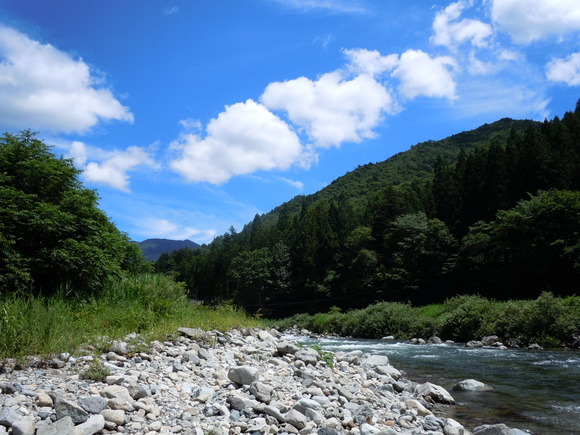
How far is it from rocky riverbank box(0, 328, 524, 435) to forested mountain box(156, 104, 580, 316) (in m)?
33.7

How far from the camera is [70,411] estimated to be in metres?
4.27

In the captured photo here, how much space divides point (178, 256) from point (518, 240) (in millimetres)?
110198

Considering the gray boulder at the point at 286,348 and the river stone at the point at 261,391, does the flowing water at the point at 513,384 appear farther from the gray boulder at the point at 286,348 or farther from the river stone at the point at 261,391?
the river stone at the point at 261,391

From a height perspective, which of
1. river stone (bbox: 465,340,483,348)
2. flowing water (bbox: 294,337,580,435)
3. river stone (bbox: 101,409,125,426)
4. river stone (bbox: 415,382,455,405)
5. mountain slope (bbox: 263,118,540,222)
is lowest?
river stone (bbox: 465,340,483,348)

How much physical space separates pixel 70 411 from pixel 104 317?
17.5ft

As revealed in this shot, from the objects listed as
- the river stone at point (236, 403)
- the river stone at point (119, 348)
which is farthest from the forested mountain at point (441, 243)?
the river stone at point (119, 348)

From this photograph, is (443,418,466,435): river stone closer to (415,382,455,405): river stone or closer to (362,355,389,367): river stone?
(415,382,455,405): river stone

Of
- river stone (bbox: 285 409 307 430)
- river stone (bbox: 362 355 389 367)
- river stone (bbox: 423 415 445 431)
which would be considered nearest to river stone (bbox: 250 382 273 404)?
river stone (bbox: 285 409 307 430)

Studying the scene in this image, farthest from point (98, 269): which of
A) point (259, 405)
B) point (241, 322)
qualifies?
point (259, 405)

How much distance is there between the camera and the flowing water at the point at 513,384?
309 inches

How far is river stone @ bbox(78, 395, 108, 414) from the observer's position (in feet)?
14.5

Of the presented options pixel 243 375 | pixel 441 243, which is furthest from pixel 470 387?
pixel 441 243

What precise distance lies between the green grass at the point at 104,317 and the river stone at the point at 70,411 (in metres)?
2.18

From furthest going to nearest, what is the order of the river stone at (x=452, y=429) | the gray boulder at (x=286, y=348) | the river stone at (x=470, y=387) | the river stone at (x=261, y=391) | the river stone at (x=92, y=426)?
the river stone at (x=470, y=387)
the gray boulder at (x=286, y=348)
the river stone at (x=452, y=429)
the river stone at (x=261, y=391)
the river stone at (x=92, y=426)
